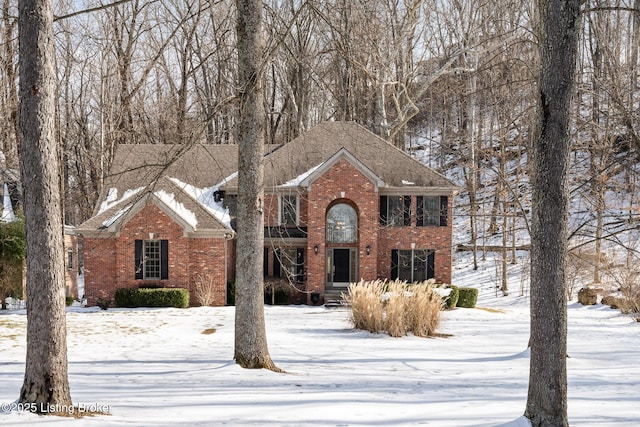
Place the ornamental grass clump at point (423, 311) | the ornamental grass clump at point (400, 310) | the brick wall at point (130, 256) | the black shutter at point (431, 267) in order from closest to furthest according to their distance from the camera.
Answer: the ornamental grass clump at point (400, 310), the ornamental grass clump at point (423, 311), the brick wall at point (130, 256), the black shutter at point (431, 267)

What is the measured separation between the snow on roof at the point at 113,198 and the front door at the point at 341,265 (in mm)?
8821

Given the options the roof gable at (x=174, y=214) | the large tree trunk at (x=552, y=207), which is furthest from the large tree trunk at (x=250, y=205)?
the roof gable at (x=174, y=214)

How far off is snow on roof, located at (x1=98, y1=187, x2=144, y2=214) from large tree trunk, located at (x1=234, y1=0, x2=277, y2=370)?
692 inches

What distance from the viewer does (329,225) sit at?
27.3 metres

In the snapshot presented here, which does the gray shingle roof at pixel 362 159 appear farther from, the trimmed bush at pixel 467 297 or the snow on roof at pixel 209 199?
the trimmed bush at pixel 467 297

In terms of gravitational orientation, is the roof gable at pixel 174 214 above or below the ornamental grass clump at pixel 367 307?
above

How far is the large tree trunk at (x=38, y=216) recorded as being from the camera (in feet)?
21.1

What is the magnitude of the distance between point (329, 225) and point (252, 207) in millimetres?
17381

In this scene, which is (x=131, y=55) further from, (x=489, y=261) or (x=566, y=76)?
(x=566, y=76)

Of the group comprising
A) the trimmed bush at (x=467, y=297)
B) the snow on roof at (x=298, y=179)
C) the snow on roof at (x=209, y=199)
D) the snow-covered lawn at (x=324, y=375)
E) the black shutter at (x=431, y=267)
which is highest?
the snow on roof at (x=298, y=179)

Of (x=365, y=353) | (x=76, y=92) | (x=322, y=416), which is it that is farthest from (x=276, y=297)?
(x=76, y=92)

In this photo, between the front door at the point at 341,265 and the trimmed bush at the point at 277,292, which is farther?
the front door at the point at 341,265

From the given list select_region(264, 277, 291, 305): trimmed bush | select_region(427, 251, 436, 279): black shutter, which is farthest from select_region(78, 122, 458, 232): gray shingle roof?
select_region(264, 277, 291, 305): trimmed bush

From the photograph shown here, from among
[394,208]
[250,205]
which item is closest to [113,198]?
[394,208]
